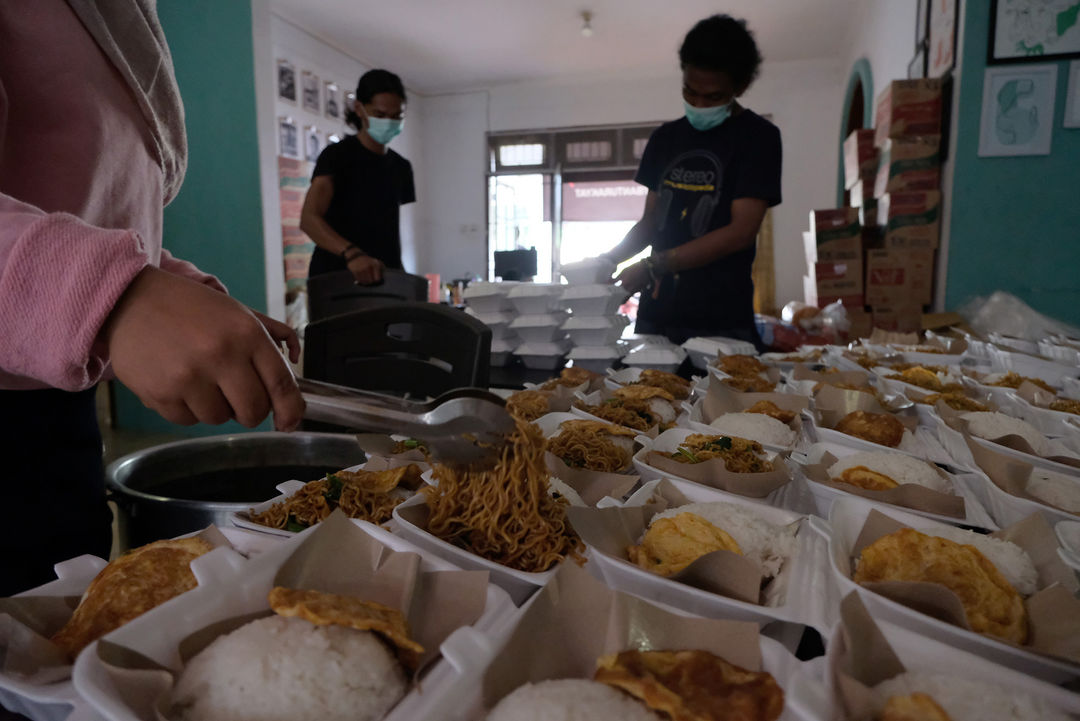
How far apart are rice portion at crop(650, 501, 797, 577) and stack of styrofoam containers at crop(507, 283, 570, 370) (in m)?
1.80

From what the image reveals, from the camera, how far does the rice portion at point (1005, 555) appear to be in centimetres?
77

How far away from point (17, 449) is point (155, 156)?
0.63m

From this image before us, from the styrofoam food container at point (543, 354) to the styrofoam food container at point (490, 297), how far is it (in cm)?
Result: 22

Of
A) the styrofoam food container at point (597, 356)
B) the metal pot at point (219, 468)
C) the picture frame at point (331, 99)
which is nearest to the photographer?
the metal pot at point (219, 468)

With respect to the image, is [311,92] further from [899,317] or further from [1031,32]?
[1031,32]

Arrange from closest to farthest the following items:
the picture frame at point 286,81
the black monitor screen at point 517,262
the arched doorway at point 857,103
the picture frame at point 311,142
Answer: the arched doorway at point 857,103, the picture frame at point 286,81, the black monitor screen at point 517,262, the picture frame at point 311,142

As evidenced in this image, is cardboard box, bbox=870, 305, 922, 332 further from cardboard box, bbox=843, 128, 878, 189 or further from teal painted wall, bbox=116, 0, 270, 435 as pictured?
teal painted wall, bbox=116, 0, 270, 435

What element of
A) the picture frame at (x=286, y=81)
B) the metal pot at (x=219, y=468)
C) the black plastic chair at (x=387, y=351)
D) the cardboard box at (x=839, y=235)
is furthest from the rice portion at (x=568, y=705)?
the picture frame at (x=286, y=81)

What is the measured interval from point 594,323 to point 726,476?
167cm

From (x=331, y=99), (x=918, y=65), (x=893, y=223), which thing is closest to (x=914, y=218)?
(x=893, y=223)

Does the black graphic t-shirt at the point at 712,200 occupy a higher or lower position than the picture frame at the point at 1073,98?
lower

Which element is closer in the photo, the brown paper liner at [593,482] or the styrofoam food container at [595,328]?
the brown paper liner at [593,482]

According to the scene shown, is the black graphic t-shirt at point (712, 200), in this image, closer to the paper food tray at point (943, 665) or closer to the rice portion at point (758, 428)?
the rice portion at point (758, 428)

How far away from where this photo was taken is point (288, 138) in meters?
7.37
